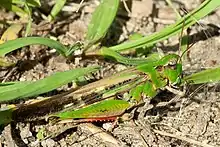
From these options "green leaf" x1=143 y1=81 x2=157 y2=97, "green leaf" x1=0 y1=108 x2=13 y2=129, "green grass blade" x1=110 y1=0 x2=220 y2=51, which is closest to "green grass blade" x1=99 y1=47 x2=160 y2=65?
"green grass blade" x1=110 y1=0 x2=220 y2=51

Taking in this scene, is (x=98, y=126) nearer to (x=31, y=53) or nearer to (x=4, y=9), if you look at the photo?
(x=31, y=53)

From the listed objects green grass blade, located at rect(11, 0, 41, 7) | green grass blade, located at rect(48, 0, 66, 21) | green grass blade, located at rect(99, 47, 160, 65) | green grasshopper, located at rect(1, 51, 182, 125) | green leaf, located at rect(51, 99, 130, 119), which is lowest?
green leaf, located at rect(51, 99, 130, 119)

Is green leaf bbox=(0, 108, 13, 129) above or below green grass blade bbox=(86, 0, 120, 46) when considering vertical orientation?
below

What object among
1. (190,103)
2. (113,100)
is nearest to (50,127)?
(113,100)

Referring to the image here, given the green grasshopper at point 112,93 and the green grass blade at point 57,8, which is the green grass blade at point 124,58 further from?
the green grass blade at point 57,8

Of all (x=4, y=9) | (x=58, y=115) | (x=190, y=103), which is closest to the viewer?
(x=58, y=115)

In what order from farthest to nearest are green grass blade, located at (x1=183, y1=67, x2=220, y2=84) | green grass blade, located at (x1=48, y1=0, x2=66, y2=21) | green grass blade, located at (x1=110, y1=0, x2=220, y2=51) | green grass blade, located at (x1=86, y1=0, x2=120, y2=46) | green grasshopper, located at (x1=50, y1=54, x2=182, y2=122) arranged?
1. green grass blade, located at (x1=48, y1=0, x2=66, y2=21)
2. green grass blade, located at (x1=86, y1=0, x2=120, y2=46)
3. green grass blade, located at (x1=110, y1=0, x2=220, y2=51)
4. green grass blade, located at (x1=183, y1=67, x2=220, y2=84)
5. green grasshopper, located at (x1=50, y1=54, x2=182, y2=122)

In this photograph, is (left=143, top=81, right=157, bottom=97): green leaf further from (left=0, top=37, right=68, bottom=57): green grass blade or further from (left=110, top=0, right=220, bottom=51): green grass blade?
(left=0, top=37, right=68, bottom=57): green grass blade
